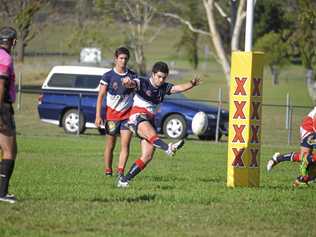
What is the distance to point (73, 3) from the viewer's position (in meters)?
48.5

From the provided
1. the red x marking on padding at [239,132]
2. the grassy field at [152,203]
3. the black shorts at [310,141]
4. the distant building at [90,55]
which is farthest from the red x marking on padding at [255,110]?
the distant building at [90,55]

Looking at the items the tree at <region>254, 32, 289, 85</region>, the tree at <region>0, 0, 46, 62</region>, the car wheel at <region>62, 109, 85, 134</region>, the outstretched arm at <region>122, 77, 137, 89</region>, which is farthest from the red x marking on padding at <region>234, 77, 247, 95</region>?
the tree at <region>254, 32, 289, 85</region>

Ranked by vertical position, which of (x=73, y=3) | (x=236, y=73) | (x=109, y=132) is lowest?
(x=109, y=132)

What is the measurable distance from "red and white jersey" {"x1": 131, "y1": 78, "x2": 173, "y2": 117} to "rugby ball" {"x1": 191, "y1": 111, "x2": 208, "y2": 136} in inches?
472

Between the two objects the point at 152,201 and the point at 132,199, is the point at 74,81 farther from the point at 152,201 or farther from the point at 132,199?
the point at 152,201

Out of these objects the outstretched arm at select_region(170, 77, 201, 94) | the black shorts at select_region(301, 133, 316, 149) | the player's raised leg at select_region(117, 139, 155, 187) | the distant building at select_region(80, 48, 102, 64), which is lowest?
the player's raised leg at select_region(117, 139, 155, 187)

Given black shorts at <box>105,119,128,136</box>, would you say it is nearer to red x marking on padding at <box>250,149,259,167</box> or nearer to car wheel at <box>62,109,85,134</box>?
red x marking on padding at <box>250,149,259,167</box>

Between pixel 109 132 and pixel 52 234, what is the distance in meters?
5.77

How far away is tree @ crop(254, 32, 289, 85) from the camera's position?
53.8 metres

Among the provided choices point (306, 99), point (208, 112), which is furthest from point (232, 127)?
point (306, 99)

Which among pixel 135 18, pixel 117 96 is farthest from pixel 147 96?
pixel 135 18

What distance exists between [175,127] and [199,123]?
52.9 inches

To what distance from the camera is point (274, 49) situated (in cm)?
5678

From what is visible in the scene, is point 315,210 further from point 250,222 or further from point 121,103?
point 121,103
